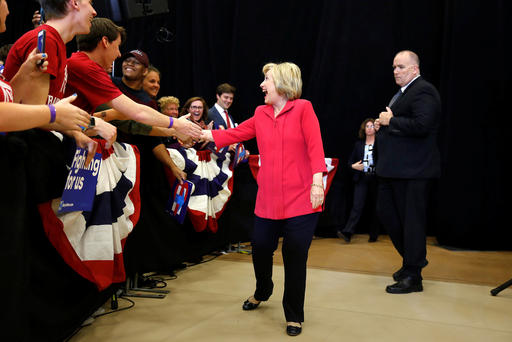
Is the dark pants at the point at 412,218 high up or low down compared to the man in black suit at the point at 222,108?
down

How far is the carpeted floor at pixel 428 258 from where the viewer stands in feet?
12.7

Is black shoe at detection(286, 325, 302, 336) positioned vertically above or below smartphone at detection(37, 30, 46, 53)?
below

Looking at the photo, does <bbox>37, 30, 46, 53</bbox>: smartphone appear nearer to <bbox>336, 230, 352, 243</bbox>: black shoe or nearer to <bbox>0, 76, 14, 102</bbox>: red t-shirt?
<bbox>0, 76, 14, 102</bbox>: red t-shirt

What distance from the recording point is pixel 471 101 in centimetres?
525

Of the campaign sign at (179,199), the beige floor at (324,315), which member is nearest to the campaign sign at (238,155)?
the campaign sign at (179,199)

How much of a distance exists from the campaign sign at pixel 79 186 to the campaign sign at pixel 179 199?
49.0 inches

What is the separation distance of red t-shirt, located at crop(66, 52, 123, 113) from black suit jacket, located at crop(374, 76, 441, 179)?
1996 mm

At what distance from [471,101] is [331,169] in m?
2.17

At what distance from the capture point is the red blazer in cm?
244

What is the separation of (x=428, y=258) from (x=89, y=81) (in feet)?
11.9

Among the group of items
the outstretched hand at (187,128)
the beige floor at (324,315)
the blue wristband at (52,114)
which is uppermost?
the blue wristband at (52,114)

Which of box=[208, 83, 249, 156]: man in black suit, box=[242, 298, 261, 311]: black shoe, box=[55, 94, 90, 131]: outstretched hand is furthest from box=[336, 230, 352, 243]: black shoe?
box=[55, 94, 90, 131]: outstretched hand

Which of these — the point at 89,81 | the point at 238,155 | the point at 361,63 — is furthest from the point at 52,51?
the point at 361,63

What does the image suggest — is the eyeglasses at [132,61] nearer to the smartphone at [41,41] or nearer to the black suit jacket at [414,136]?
the smartphone at [41,41]
